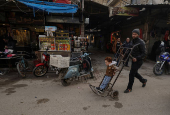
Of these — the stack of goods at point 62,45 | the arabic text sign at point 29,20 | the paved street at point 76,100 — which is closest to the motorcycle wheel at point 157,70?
the paved street at point 76,100

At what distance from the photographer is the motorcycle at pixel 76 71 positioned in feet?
14.8

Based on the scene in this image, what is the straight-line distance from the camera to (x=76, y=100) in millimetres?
3557

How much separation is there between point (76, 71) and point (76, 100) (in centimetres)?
138

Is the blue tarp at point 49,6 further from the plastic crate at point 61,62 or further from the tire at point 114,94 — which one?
the tire at point 114,94

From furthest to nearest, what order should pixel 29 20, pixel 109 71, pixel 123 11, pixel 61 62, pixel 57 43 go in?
pixel 29 20
pixel 123 11
pixel 57 43
pixel 61 62
pixel 109 71

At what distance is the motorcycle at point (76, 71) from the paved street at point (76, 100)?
0.31 m

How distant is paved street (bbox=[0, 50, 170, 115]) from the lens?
9.81ft

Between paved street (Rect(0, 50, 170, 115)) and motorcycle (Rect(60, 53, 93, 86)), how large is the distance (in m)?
0.31

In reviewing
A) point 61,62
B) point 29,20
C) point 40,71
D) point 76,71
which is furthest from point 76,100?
point 29,20

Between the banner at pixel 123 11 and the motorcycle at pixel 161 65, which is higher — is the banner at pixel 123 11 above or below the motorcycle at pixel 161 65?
above

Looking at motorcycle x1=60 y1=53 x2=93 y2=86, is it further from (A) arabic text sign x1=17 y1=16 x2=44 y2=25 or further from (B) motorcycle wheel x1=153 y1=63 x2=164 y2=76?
(A) arabic text sign x1=17 y1=16 x2=44 y2=25

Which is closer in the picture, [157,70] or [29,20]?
[157,70]

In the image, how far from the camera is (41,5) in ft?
21.2

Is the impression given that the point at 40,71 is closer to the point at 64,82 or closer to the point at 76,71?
the point at 64,82
